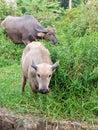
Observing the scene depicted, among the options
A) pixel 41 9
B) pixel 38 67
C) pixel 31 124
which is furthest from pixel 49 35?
pixel 31 124

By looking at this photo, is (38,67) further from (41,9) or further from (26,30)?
(41,9)

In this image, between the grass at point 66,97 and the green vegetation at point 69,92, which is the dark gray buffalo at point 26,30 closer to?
the green vegetation at point 69,92

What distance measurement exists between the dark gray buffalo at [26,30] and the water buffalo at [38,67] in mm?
3108

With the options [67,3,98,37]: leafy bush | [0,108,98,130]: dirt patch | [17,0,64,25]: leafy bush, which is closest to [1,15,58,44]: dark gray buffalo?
[67,3,98,37]: leafy bush

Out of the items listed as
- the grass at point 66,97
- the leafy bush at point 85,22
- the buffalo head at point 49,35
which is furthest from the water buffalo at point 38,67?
the leafy bush at point 85,22

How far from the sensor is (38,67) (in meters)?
6.20

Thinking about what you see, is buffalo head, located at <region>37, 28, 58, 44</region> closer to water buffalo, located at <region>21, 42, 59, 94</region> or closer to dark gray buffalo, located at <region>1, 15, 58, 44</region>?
dark gray buffalo, located at <region>1, 15, 58, 44</region>

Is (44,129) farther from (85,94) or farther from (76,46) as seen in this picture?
(76,46)

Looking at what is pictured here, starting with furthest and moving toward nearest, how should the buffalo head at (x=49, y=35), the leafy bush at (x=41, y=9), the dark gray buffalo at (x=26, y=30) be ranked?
the leafy bush at (x=41, y=9)
the dark gray buffalo at (x=26, y=30)
the buffalo head at (x=49, y=35)

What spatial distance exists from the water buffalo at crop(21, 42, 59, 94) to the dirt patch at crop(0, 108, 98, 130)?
0.54 metres

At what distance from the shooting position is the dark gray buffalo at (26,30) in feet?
33.8

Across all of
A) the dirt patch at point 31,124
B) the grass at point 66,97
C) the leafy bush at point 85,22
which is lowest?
the dirt patch at point 31,124

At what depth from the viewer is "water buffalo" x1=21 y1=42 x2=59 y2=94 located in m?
6.09

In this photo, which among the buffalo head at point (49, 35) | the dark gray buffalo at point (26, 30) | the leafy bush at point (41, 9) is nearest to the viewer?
the buffalo head at point (49, 35)
